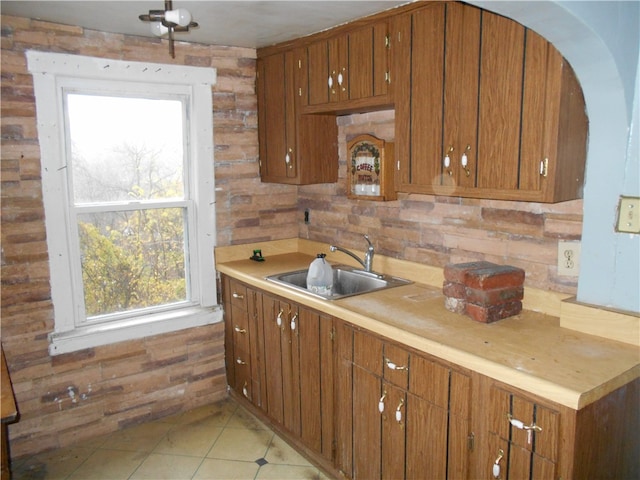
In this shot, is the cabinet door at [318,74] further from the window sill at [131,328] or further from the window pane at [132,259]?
the window sill at [131,328]

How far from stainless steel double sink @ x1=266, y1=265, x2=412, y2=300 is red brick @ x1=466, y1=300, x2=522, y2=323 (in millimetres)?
635

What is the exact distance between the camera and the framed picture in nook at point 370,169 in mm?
2715

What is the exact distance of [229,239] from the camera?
3.32 meters

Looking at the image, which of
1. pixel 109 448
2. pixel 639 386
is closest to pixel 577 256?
pixel 639 386

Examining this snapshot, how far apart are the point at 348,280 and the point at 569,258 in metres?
1.28

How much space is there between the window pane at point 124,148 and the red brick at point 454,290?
5.87 ft

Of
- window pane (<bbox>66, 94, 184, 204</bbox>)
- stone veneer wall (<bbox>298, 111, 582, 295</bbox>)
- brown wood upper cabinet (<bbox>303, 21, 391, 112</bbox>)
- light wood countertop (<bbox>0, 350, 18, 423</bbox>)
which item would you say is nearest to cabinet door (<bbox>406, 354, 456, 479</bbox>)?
stone veneer wall (<bbox>298, 111, 582, 295</bbox>)

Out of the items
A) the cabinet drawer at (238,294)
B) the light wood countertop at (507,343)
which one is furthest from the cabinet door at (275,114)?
the light wood countertop at (507,343)

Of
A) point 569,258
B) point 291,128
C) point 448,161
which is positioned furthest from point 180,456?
point 569,258

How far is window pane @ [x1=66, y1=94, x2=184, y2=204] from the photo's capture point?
9.13ft

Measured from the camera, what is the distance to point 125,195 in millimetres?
2945

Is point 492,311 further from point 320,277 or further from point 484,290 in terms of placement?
point 320,277

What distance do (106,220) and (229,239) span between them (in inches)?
30.5

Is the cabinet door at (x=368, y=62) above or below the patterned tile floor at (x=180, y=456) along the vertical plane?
above
